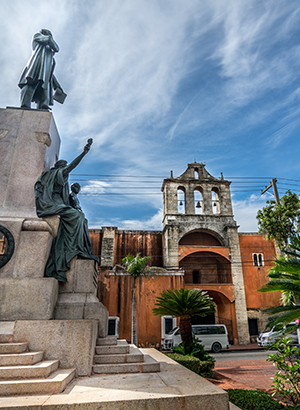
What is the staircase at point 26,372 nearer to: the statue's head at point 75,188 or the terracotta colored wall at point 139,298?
the statue's head at point 75,188

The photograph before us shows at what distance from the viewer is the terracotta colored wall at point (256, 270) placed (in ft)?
79.5

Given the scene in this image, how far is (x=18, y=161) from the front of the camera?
5492mm

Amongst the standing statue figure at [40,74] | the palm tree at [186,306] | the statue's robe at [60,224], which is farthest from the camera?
the palm tree at [186,306]

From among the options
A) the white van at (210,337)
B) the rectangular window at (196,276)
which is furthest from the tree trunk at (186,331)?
the rectangular window at (196,276)

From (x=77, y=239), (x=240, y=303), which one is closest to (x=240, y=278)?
(x=240, y=303)

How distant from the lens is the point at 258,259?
25.9 metres

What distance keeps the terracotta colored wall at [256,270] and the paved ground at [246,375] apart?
12484 mm

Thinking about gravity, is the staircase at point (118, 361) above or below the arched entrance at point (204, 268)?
below

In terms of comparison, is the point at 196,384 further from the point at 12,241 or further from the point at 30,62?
the point at 30,62

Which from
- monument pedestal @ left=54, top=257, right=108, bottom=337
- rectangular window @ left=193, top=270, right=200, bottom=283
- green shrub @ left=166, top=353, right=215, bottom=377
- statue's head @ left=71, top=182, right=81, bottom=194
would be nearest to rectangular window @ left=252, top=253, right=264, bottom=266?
rectangular window @ left=193, top=270, right=200, bottom=283

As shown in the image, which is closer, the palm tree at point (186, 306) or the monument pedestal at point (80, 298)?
the monument pedestal at point (80, 298)

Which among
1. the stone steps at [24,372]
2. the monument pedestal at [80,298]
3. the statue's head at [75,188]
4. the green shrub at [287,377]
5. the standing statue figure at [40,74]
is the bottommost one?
the green shrub at [287,377]

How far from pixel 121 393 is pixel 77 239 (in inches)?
108

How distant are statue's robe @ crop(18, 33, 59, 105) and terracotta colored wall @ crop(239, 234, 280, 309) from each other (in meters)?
A: 22.3
